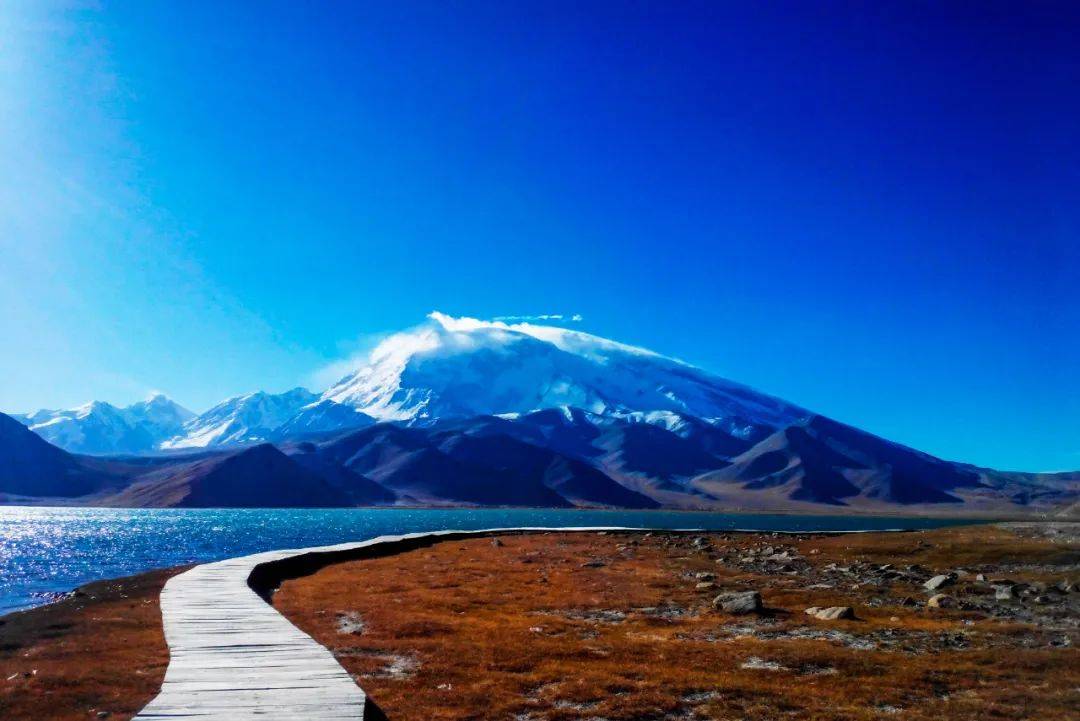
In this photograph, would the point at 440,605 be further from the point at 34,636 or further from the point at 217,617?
the point at 34,636

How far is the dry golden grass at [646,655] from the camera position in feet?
52.1

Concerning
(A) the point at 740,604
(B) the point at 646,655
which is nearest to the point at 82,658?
(B) the point at 646,655

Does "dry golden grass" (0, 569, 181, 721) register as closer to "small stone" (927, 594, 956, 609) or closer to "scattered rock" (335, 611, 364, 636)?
"scattered rock" (335, 611, 364, 636)

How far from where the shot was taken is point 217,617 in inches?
859

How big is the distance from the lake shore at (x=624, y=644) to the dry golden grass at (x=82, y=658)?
0.26ft

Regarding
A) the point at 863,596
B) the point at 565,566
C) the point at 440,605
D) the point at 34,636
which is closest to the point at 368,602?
the point at 440,605

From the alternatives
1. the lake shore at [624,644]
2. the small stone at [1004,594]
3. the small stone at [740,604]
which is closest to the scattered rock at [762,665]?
the lake shore at [624,644]

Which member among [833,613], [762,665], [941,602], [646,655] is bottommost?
[646,655]

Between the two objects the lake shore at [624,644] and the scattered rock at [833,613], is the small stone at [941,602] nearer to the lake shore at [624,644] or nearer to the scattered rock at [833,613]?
the lake shore at [624,644]

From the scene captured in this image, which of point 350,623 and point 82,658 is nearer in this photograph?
point 82,658

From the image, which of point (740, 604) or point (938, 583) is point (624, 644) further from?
point (938, 583)

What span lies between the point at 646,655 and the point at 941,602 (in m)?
15.5

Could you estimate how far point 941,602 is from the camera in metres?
29.3

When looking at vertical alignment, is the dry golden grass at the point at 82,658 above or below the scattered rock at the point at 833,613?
below
